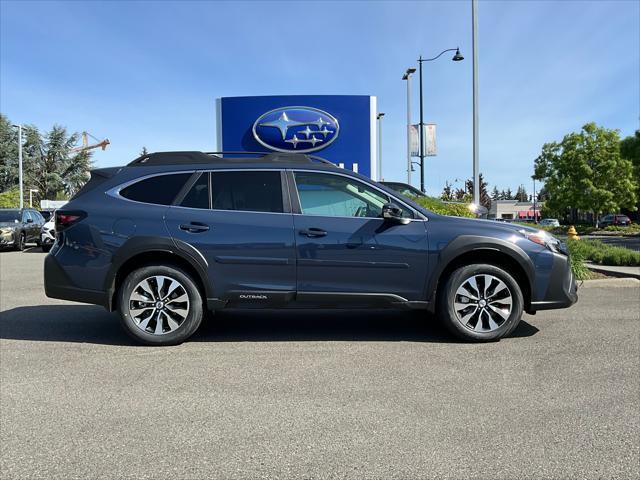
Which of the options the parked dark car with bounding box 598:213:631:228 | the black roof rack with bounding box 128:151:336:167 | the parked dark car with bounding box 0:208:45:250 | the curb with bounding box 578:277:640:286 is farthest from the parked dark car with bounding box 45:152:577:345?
the parked dark car with bounding box 598:213:631:228

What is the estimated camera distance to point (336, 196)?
5.22m

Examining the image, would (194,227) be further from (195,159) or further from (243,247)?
(195,159)

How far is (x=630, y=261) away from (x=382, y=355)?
30.7ft

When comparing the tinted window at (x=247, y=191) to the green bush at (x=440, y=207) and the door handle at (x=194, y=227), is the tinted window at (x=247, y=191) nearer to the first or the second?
the door handle at (x=194, y=227)

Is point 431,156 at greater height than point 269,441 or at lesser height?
greater

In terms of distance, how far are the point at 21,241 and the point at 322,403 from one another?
761 inches

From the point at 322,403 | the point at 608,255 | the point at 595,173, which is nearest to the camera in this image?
the point at 322,403

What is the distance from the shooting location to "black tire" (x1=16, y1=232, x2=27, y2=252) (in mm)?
18922

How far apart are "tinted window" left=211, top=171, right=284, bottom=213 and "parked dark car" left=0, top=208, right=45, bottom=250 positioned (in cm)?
1671

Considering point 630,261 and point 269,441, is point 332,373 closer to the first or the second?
point 269,441

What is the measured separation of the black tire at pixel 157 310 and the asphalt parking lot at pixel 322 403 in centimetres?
16

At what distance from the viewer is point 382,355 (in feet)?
15.3

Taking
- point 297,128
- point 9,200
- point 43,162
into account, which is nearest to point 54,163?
point 43,162

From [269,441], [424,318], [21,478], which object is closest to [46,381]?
[21,478]
